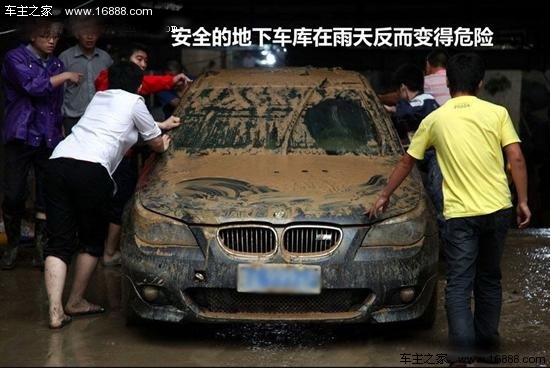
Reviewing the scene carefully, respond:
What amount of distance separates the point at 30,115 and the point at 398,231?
11.5ft

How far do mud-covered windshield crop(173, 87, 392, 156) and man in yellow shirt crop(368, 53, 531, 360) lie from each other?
49.0 inches

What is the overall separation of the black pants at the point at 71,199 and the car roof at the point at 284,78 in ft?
4.63

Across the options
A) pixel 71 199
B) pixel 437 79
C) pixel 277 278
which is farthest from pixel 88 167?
pixel 437 79

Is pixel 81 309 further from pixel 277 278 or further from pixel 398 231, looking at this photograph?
pixel 398 231

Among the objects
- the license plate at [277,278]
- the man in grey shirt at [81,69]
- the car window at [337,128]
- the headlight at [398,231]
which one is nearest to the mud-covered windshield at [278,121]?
the car window at [337,128]

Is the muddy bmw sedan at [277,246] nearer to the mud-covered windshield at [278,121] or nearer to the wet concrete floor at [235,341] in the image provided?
the wet concrete floor at [235,341]

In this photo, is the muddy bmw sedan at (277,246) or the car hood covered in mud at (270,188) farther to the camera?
the car hood covered in mud at (270,188)

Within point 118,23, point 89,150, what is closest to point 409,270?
point 89,150

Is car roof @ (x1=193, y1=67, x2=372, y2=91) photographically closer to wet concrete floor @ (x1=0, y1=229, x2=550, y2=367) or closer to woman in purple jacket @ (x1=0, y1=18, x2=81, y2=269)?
woman in purple jacket @ (x1=0, y1=18, x2=81, y2=269)

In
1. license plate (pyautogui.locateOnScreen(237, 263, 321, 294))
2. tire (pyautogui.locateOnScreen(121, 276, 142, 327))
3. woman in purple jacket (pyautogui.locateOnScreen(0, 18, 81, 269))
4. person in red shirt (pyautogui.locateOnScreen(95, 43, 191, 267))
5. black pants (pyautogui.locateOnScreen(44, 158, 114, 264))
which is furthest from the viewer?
person in red shirt (pyautogui.locateOnScreen(95, 43, 191, 267))

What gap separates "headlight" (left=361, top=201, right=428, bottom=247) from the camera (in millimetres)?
5496

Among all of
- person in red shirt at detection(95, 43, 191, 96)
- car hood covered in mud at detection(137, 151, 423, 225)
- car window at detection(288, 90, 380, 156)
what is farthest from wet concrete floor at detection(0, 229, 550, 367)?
person in red shirt at detection(95, 43, 191, 96)

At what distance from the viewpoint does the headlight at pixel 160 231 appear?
5508 mm

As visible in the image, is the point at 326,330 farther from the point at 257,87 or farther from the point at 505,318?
the point at 257,87
